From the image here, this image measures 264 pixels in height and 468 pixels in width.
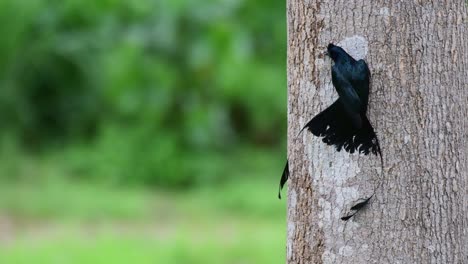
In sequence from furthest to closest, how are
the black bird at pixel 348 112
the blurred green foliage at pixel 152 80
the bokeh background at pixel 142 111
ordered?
the blurred green foliage at pixel 152 80 < the bokeh background at pixel 142 111 < the black bird at pixel 348 112

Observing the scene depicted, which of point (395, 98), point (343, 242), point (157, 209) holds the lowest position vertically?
point (157, 209)

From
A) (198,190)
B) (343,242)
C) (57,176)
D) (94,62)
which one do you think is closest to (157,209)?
(198,190)

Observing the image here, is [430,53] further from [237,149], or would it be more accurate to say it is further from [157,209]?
[237,149]

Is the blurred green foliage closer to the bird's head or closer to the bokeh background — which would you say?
the bokeh background

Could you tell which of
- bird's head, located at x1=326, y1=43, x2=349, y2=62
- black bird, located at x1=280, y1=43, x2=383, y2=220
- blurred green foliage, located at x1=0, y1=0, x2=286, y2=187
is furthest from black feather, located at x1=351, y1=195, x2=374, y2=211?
blurred green foliage, located at x1=0, y1=0, x2=286, y2=187

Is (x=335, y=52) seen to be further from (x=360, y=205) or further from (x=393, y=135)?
(x=360, y=205)

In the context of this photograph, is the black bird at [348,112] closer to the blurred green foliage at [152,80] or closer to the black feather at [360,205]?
the black feather at [360,205]

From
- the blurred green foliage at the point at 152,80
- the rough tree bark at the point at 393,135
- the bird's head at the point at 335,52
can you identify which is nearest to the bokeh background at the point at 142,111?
the blurred green foliage at the point at 152,80

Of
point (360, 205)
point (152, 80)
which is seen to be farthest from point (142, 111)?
point (360, 205)
